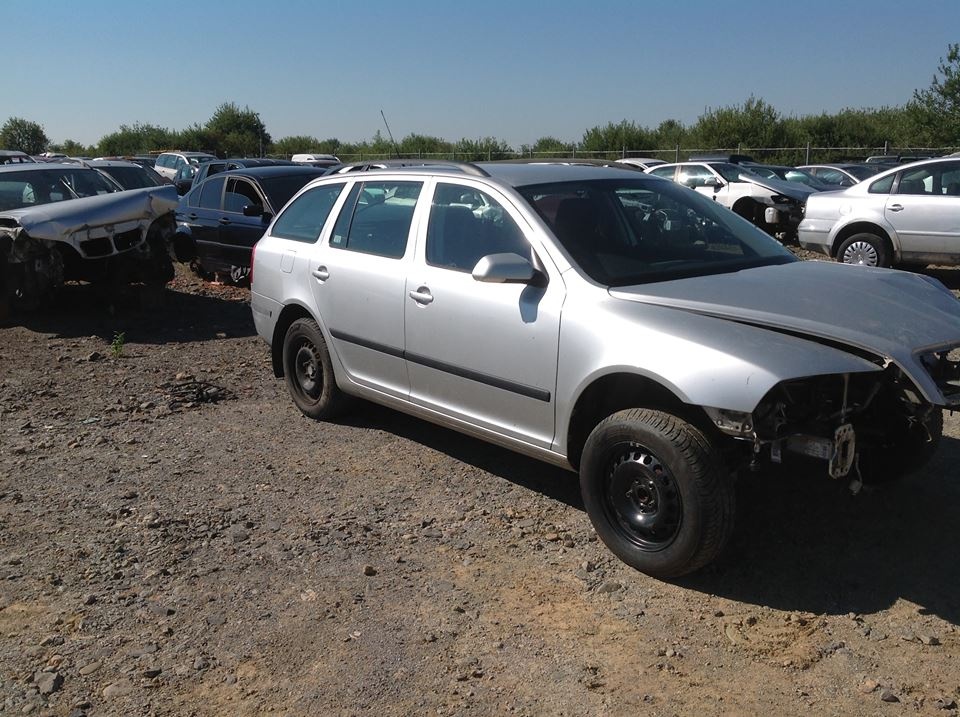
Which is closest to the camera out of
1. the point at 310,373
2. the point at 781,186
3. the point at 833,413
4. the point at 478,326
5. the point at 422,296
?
the point at 833,413

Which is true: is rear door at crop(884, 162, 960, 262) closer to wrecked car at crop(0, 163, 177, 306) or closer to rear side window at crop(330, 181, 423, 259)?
rear side window at crop(330, 181, 423, 259)

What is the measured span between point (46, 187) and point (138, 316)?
1803 millimetres

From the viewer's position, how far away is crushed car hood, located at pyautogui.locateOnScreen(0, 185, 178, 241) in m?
9.36

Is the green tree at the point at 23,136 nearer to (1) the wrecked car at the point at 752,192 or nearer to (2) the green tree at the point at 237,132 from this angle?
(2) the green tree at the point at 237,132

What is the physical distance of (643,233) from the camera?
16.0 ft

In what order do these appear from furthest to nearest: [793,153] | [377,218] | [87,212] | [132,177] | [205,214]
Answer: [793,153] < [132,177] < [205,214] < [87,212] < [377,218]

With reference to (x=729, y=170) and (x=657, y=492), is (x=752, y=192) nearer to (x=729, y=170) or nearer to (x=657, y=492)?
(x=729, y=170)

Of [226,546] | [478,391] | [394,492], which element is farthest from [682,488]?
[226,546]

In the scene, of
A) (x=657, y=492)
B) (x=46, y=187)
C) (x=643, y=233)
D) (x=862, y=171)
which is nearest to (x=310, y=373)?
(x=643, y=233)

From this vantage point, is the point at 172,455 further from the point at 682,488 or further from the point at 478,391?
the point at 682,488

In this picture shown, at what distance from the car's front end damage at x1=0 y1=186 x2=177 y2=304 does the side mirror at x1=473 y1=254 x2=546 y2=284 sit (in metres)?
6.55

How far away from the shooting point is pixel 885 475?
4715 mm

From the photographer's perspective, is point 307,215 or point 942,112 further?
point 942,112

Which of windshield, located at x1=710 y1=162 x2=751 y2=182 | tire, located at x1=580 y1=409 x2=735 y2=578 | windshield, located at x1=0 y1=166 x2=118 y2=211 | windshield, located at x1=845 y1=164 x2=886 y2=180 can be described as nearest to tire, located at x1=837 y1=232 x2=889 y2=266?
windshield, located at x1=710 y1=162 x2=751 y2=182
